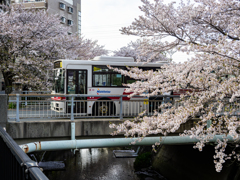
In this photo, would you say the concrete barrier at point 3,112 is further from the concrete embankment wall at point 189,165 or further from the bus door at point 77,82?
the concrete embankment wall at point 189,165

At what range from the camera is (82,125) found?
31.1 feet

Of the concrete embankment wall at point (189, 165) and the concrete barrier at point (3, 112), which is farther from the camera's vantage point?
the concrete embankment wall at point (189, 165)

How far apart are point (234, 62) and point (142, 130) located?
308cm

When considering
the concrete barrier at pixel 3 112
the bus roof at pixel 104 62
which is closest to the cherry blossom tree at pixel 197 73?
the bus roof at pixel 104 62

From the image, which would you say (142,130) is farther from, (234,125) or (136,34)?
(136,34)

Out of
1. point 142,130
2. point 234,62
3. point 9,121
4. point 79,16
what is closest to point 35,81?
point 9,121

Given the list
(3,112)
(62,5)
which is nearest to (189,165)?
(3,112)

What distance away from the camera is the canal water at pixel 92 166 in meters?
14.5

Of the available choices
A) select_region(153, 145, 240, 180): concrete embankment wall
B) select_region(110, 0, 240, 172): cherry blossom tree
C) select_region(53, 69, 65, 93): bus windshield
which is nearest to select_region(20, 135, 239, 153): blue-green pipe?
select_region(110, 0, 240, 172): cherry blossom tree

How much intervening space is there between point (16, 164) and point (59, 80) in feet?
33.1

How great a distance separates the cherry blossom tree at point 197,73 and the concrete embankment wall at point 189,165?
9.86 ft

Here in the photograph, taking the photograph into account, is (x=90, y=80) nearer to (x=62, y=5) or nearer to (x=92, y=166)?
(x=92, y=166)

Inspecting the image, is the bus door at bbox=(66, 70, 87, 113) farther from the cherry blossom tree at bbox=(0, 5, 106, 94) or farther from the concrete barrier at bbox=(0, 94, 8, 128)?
the cherry blossom tree at bbox=(0, 5, 106, 94)

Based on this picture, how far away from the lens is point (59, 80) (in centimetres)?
1254
